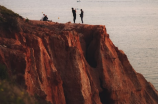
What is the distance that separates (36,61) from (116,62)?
8.68 metres

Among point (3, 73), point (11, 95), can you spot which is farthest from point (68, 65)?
point (11, 95)

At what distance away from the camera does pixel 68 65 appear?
1089 inches

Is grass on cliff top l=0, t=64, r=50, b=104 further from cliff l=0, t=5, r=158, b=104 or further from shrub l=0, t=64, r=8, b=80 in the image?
cliff l=0, t=5, r=158, b=104

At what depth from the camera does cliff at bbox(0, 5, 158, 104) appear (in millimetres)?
22656

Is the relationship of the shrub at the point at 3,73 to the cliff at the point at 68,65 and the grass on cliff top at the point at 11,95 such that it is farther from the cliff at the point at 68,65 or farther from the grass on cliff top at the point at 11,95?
the cliff at the point at 68,65

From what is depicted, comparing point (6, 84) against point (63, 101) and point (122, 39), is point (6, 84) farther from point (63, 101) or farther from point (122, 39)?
point (122, 39)

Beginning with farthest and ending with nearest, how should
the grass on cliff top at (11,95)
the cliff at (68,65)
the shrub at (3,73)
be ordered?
the cliff at (68,65) → the shrub at (3,73) → the grass on cliff top at (11,95)

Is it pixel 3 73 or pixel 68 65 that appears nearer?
pixel 3 73

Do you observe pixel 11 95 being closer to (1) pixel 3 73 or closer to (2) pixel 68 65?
(1) pixel 3 73

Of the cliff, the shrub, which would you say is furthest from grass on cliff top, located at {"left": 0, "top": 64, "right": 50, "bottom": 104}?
the cliff

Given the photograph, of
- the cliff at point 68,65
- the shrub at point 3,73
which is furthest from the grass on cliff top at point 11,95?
the cliff at point 68,65

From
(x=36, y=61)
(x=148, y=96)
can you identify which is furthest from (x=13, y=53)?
(x=148, y=96)

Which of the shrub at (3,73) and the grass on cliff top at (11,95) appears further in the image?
the shrub at (3,73)

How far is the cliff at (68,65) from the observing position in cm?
2266
